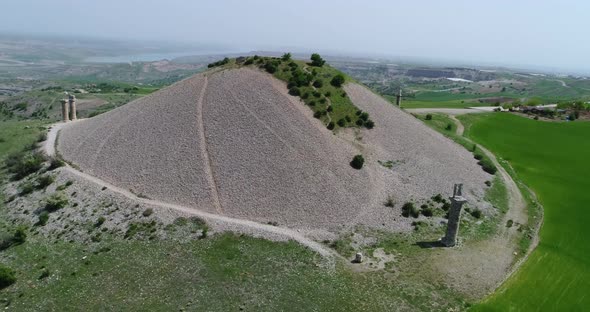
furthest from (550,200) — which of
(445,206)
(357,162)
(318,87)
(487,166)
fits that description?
(318,87)

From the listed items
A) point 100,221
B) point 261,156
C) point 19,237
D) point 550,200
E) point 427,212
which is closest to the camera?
point 19,237

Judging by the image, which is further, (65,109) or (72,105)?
(72,105)

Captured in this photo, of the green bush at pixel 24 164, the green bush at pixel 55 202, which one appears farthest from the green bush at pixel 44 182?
the green bush at pixel 24 164

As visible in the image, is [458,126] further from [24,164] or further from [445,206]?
[24,164]

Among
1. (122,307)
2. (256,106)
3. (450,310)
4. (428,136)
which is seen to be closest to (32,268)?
(122,307)

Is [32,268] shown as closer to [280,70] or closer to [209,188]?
[209,188]

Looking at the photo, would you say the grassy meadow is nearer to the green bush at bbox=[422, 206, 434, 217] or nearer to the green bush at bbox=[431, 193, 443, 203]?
the green bush at bbox=[422, 206, 434, 217]

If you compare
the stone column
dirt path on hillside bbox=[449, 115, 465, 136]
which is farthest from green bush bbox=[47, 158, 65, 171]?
dirt path on hillside bbox=[449, 115, 465, 136]
